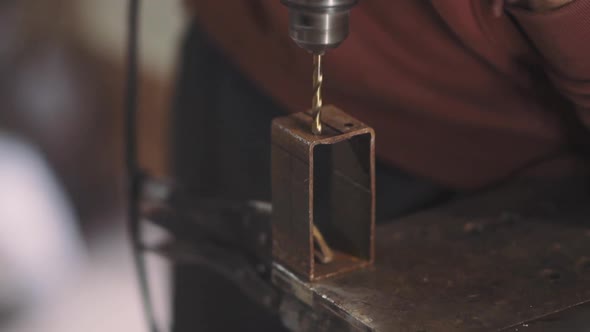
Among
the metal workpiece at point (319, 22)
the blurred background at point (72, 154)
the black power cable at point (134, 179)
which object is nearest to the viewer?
the metal workpiece at point (319, 22)

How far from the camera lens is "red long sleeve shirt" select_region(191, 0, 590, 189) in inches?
21.0

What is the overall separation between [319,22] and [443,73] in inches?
7.4

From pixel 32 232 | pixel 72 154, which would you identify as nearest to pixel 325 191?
pixel 32 232

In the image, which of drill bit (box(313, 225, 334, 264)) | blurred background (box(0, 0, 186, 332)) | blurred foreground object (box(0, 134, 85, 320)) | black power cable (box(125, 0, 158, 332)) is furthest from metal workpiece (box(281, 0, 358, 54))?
blurred foreground object (box(0, 134, 85, 320))

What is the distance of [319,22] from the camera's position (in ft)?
1.55

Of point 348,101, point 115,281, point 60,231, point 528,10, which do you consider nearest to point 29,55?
point 60,231

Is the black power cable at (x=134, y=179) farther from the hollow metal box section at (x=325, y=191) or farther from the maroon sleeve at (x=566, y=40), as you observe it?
the maroon sleeve at (x=566, y=40)

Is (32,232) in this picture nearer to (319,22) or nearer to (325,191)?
(325,191)

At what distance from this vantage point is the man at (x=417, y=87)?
54 cm

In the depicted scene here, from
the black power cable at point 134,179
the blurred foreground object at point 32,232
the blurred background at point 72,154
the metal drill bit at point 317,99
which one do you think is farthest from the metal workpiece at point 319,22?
the blurred foreground object at point 32,232

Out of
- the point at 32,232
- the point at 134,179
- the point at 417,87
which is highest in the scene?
the point at 417,87

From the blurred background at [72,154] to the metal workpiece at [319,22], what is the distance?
2.84ft

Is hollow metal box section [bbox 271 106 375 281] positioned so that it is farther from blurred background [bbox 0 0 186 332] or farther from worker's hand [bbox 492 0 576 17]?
blurred background [bbox 0 0 186 332]

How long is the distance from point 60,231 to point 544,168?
1.00 metres
